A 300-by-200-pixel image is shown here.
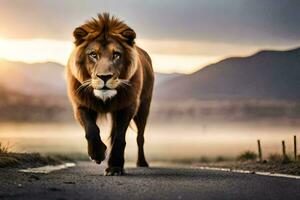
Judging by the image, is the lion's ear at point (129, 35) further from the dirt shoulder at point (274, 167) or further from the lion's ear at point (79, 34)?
the dirt shoulder at point (274, 167)

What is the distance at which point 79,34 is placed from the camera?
17.0m

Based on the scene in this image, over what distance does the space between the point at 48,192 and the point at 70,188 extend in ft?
2.32

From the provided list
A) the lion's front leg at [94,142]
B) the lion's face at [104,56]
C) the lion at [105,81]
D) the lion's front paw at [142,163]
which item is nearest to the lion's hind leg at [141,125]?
the lion's front paw at [142,163]

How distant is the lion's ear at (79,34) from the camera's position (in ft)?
55.9

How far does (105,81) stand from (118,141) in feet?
4.73

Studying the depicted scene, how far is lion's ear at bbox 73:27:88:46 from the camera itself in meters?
17.0

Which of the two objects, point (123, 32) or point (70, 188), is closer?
point (70, 188)

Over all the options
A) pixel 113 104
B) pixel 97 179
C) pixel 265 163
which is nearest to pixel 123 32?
pixel 113 104

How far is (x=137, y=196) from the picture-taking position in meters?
12.0

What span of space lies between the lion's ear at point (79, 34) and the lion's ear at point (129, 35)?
81cm

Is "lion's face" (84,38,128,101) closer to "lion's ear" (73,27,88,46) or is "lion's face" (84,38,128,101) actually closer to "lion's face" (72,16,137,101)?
"lion's face" (72,16,137,101)

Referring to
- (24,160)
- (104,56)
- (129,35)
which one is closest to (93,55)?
(104,56)

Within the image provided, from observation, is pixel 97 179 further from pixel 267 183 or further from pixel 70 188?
pixel 267 183

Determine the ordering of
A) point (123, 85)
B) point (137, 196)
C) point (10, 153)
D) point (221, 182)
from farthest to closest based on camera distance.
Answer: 1. point (10, 153)
2. point (123, 85)
3. point (221, 182)
4. point (137, 196)
